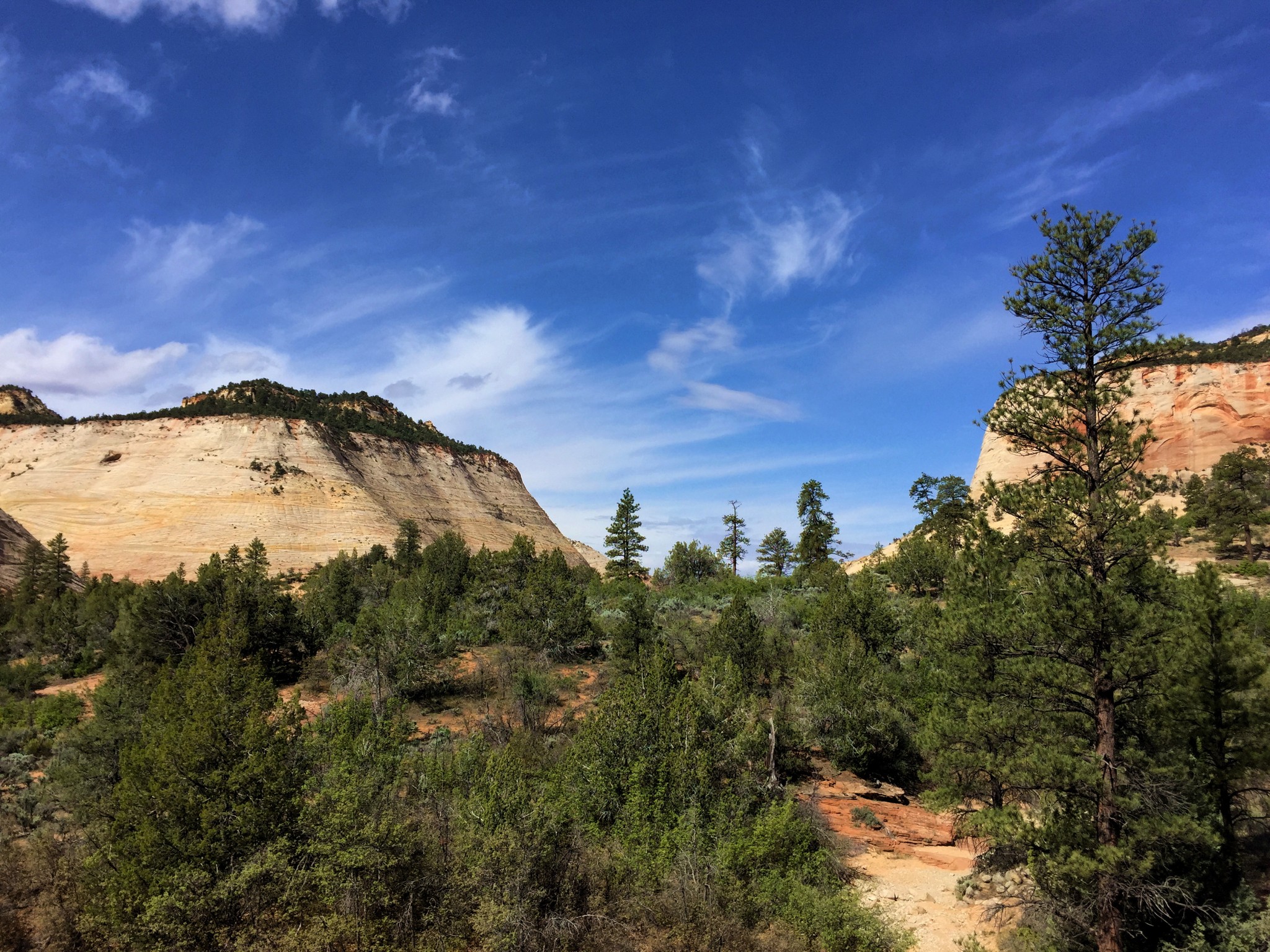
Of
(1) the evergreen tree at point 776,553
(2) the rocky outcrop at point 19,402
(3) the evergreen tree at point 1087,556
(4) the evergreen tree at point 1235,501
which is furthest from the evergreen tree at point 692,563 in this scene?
(2) the rocky outcrop at point 19,402

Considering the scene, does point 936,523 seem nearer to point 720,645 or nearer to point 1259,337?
point 720,645

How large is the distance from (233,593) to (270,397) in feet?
234

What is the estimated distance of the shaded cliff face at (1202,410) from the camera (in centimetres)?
6084

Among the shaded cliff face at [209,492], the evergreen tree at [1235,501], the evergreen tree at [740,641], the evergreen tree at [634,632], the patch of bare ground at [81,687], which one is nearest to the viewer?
the evergreen tree at [740,641]

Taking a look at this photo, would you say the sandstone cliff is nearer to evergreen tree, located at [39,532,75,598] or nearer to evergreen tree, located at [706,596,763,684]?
evergreen tree, located at [39,532,75,598]

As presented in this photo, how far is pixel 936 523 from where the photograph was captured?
5897 cm

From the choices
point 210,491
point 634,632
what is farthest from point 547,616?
point 210,491

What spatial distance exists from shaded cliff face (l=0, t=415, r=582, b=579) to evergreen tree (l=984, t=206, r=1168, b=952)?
226 ft

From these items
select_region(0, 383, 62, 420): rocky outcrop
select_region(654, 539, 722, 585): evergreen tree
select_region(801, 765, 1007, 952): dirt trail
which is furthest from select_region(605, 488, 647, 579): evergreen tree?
select_region(0, 383, 62, 420): rocky outcrop

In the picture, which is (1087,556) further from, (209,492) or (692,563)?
(209,492)

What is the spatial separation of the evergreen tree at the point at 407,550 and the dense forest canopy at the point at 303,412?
96.2 ft

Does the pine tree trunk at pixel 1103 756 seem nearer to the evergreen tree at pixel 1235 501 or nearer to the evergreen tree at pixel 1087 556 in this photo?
the evergreen tree at pixel 1087 556

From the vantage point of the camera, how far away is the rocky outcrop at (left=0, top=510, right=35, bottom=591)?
5697 centimetres

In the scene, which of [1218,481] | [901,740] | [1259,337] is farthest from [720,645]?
[1259,337]
